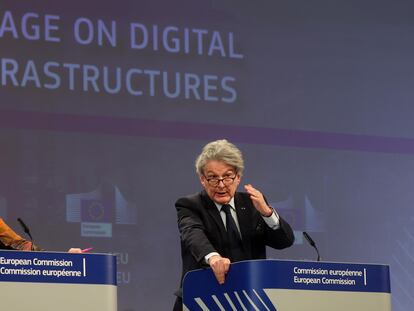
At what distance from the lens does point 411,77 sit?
7.43 metres

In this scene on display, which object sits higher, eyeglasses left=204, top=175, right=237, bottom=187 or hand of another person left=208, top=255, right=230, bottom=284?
eyeglasses left=204, top=175, right=237, bottom=187

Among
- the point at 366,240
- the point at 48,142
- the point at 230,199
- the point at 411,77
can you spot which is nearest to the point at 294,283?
the point at 230,199

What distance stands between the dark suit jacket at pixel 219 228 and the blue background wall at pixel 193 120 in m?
2.20

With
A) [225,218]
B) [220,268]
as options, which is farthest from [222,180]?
[220,268]

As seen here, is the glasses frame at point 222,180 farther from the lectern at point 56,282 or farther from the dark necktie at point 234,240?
the lectern at point 56,282

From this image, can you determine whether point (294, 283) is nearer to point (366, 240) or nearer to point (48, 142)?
point (48, 142)

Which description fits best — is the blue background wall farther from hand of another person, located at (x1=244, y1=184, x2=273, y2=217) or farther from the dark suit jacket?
hand of another person, located at (x1=244, y1=184, x2=273, y2=217)

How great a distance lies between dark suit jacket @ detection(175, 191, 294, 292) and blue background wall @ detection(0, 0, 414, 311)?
2.20 metres

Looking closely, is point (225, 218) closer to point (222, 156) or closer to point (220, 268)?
point (222, 156)

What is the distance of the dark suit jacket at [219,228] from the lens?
3.98 meters

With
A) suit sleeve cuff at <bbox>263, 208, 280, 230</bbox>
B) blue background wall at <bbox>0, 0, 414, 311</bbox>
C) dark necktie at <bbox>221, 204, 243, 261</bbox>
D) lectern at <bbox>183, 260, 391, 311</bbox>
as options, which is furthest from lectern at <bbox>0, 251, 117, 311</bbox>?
blue background wall at <bbox>0, 0, 414, 311</bbox>

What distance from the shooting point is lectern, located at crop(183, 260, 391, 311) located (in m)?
3.55

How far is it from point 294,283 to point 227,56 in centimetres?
343

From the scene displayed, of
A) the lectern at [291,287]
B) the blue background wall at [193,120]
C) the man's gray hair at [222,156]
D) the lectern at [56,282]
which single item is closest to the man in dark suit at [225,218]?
the man's gray hair at [222,156]
